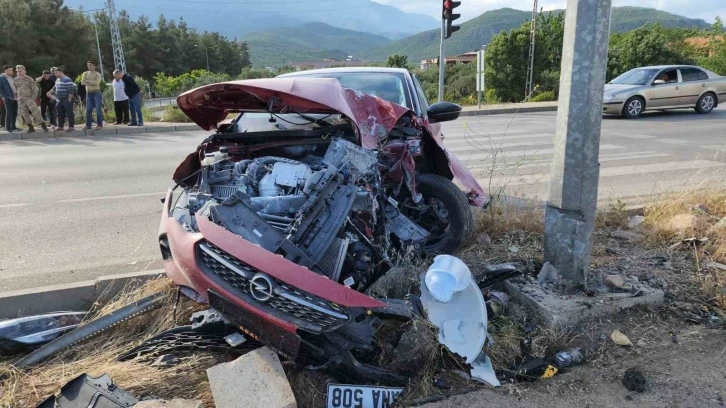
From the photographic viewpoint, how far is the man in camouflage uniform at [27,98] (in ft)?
42.4

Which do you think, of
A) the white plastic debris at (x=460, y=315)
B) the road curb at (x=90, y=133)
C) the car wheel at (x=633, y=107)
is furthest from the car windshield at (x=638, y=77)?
the white plastic debris at (x=460, y=315)

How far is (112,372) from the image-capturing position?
2631 mm

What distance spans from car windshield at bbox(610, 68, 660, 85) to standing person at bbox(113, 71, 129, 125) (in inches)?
585

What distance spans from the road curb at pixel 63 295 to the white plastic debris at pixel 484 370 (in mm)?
2523

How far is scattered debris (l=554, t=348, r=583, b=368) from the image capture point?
2674mm

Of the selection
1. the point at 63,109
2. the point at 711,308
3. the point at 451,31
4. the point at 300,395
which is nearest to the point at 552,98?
the point at 451,31

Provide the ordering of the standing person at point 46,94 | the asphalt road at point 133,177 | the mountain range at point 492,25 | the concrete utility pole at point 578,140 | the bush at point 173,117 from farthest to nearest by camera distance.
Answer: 1. the mountain range at point 492,25
2. the bush at point 173,117
3. the standing person at point 46,94
4. the asphalt road at point 133,177
5. the concrete utility pole at point 578,140

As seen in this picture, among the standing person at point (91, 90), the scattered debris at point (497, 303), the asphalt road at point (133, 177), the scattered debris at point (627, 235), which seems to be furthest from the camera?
the standing person at point (91, 90)

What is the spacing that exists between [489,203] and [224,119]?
2628mm

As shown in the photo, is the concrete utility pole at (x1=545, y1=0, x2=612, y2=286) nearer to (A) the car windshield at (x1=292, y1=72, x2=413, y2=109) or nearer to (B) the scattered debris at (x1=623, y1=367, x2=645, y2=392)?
(B) the scattered debris at (x1=623, y1=367, x2=645, y2=392)

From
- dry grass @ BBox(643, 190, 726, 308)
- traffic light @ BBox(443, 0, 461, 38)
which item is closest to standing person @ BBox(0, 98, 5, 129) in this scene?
traffic light @ BBox(443, 0, 461, 38)

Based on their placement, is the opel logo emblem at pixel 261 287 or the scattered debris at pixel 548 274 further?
the scattered debris at pixel 548 274

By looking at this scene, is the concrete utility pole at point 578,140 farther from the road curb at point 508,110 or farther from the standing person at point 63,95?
the road curb at point 508,110

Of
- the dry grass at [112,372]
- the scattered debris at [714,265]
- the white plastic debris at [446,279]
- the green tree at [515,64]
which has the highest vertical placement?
the green tree at [515,64]
